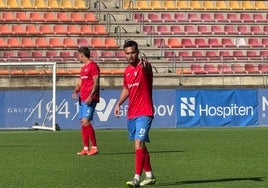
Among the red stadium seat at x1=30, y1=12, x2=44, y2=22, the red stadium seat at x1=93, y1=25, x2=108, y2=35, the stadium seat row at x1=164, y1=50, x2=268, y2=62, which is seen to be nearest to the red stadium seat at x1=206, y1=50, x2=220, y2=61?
the stadium seat row at x1=164, y1=50, x2=268, y2=62

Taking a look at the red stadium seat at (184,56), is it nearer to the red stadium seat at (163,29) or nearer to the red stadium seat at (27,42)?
the red stadium seat at (163,29)

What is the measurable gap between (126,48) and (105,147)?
7.85 m

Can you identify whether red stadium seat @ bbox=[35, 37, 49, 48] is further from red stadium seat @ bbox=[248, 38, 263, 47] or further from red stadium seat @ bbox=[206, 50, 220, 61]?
red stadium seat @ bbox=[248, 38, 263, 47]

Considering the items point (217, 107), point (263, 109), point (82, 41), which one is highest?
point (82, 41)

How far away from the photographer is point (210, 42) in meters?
35.0

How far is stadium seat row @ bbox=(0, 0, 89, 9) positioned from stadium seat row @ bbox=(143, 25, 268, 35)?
359cm

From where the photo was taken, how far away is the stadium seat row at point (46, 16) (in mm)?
34019

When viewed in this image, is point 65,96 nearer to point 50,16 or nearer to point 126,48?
point 50,16

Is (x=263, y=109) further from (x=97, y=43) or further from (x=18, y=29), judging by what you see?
(x=18, y=29)

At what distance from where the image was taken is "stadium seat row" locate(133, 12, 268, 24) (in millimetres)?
35791

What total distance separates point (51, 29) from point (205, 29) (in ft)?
24.3

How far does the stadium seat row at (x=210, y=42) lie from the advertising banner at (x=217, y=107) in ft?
21.9

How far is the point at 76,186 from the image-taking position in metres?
9.66

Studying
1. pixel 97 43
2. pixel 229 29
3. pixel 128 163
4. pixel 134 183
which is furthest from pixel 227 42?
pixel 134 183
